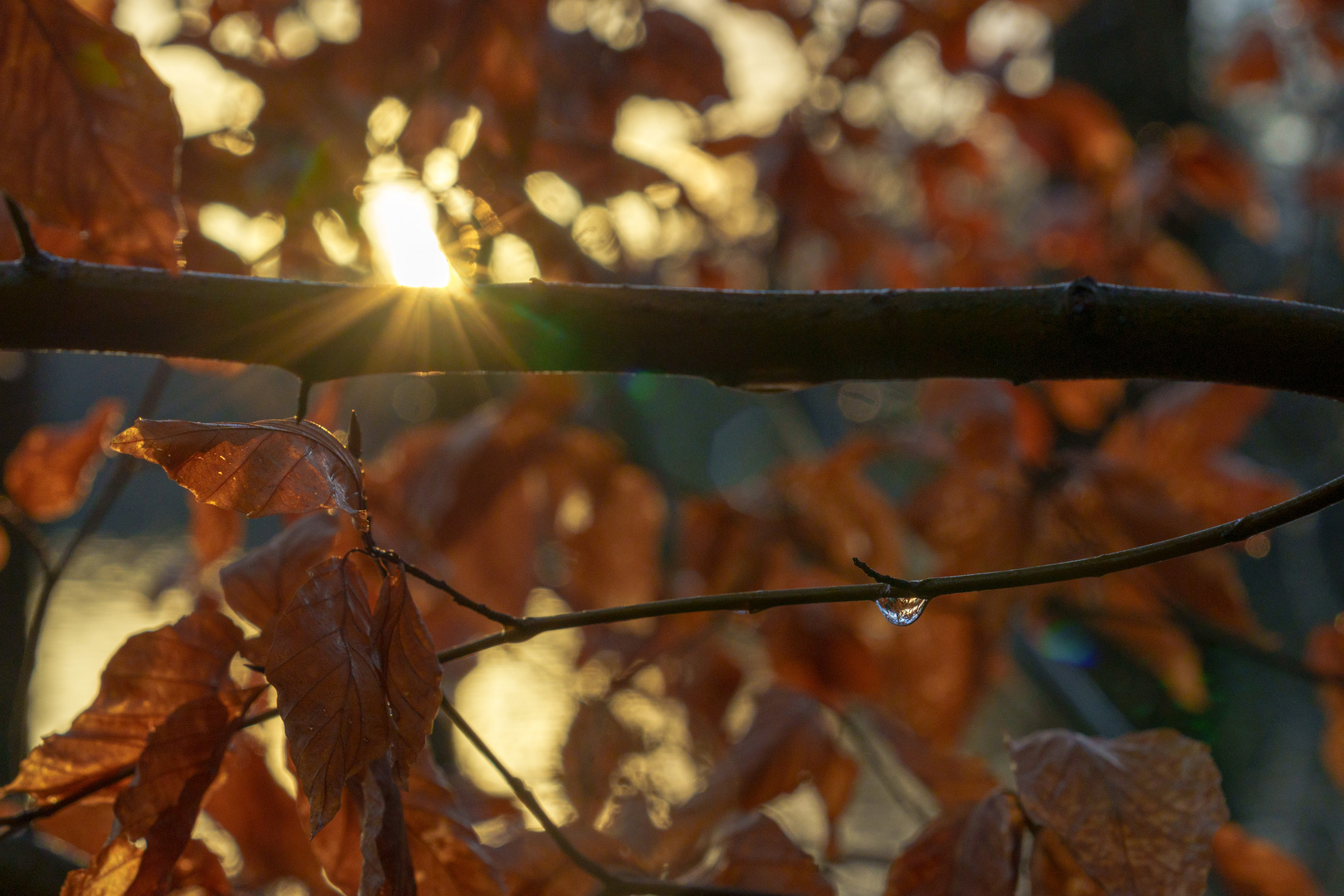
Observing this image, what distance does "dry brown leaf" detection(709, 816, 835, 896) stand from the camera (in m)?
0.48

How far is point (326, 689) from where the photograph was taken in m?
0.29

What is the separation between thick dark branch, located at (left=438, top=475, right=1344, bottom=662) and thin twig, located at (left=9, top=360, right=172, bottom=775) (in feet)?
1.69

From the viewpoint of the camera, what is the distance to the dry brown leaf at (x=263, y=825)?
594 mm

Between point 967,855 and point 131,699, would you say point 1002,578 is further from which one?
point 131,699

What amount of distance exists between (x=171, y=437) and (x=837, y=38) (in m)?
1.23

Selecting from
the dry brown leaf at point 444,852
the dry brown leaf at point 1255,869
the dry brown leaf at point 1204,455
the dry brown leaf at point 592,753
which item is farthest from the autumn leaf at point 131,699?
the dry brown leaf at point 1204,455

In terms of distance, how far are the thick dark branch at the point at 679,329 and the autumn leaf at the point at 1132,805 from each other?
20 centimetres

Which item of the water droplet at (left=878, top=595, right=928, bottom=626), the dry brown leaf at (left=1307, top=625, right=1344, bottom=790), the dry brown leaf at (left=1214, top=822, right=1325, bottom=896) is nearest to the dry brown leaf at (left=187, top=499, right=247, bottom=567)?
the water droplet at (left=878, top=595, right=928, bottom=626)

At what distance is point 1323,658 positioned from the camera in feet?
3.01

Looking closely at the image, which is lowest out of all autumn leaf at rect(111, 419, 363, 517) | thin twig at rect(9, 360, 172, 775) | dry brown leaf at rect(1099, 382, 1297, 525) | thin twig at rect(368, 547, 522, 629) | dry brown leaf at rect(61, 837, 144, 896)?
dry brown leaf at rect(61, 837, 144, 896)

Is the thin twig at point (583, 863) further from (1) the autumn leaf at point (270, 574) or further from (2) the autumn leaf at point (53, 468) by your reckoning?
(2) the autumn leaf at point (53, 468)

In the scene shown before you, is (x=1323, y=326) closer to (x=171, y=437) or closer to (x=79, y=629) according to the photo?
(x=171, y=437)

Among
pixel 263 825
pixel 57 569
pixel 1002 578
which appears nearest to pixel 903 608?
pixel 1002 578

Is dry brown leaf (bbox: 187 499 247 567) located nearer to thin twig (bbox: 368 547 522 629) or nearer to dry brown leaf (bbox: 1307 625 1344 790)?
thin twig (bbox: 368 547 522 629)
